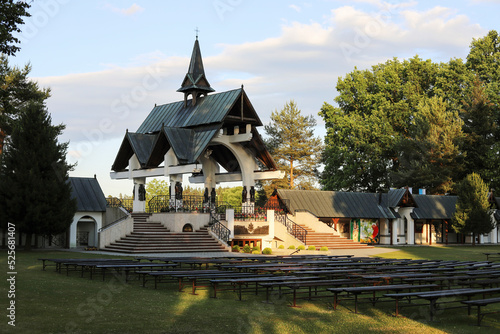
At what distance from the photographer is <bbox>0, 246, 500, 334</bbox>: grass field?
11305 millimetres

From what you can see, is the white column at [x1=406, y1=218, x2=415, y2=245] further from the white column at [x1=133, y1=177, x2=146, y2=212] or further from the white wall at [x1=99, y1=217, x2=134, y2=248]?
the white wall at [x1=99, y1=217, x2=134, y2=248]

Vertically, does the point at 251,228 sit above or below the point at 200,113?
below

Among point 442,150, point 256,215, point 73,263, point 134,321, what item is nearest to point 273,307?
point 134,321

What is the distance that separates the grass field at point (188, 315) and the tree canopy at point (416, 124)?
4564 cm

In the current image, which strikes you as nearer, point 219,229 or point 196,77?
point 219,229

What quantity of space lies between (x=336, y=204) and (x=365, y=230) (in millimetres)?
3390

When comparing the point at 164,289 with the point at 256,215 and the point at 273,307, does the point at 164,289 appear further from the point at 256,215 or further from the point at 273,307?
the point at 256,215

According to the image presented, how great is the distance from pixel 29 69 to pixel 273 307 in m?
40.6

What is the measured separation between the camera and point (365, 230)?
46.8 m

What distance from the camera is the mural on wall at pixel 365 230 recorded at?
46.5 m

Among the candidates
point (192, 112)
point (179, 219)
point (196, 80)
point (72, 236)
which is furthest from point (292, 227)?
point (72, 236)

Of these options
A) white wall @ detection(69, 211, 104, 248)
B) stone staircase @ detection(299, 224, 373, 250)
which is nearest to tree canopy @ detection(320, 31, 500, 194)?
stone staircase @ detection(299, 224, 373, 250)

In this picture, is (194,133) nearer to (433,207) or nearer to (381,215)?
(381,215)

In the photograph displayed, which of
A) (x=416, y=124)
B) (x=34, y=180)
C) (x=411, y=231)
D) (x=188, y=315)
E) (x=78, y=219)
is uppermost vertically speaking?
(x=416, y=124)
